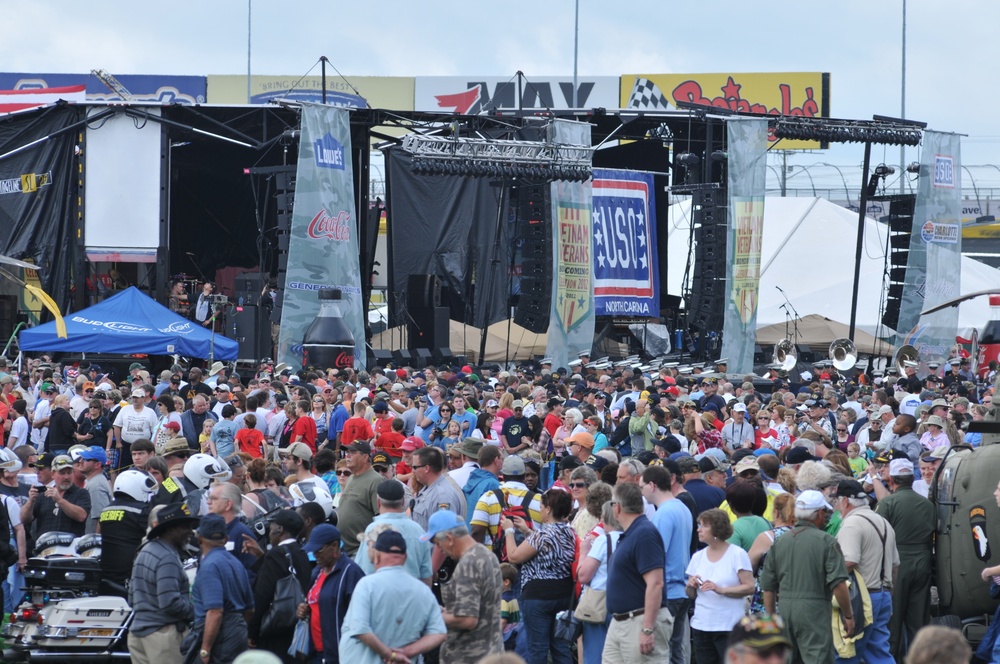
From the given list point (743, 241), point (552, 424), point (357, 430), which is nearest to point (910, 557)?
point (357, 430)

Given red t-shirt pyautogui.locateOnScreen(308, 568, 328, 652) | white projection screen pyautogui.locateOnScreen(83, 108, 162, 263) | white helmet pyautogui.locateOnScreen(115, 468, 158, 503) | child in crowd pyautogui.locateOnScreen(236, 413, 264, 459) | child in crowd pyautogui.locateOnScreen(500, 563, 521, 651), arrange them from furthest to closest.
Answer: white projection screen pyautogui.locateOnScreen(83, 108, 162, 263)
child in crowd pyautogui.locateOnScreen(236, 413, 264, 459)
white helmet pyautogui.locateOnScreen(115, 468, 158, 503)
child in crowd pyautogui.locateOnScreen(500, 563, 521, 651)
red t-shirt pyautogui.locateOnScreen(308, 568, 328, 652)

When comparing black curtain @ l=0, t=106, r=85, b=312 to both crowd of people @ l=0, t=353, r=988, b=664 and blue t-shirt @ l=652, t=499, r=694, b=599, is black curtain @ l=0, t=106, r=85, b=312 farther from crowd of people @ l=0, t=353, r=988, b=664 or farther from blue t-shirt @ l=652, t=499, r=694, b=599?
blue t-shirt @ l=652, t=499, r=694, b=599

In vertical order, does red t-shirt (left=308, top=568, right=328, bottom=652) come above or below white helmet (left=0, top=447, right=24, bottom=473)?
below

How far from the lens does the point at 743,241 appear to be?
81.9ft

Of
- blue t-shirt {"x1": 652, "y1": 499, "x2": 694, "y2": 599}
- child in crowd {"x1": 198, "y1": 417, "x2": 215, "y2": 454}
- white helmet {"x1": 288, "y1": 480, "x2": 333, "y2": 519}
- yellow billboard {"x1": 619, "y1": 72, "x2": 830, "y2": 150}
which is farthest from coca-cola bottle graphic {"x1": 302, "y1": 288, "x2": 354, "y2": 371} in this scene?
yellow billboard {"x1": 619, "y1": 72, "x2": 830, "y2": 150}

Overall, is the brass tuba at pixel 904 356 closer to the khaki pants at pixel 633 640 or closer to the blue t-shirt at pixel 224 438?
the blue t-shirt at pixel 224 438

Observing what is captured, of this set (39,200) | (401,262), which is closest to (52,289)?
(39,200)

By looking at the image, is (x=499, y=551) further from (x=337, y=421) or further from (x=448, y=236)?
(x=448, y=236)

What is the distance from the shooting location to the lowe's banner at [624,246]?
28.4m

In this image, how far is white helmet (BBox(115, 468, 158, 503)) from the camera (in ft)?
26.9

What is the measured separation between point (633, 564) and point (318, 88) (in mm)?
47045

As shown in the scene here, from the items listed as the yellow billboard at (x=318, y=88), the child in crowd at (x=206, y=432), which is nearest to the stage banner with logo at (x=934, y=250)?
the child in crowd at (x=206, y=432)

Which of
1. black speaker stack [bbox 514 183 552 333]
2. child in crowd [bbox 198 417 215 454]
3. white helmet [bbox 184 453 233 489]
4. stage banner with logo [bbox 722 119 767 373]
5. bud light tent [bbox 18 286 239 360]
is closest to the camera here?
white helmet [bbox 184 453 233 489]

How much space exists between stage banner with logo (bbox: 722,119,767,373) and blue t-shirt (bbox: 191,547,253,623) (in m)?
19.0
